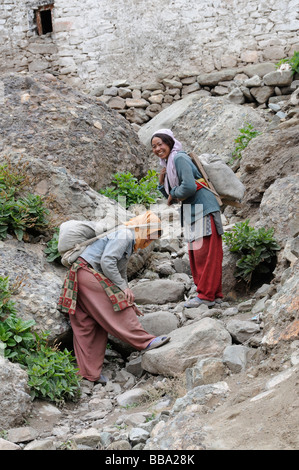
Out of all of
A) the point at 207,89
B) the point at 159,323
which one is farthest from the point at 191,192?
the point at 207,89

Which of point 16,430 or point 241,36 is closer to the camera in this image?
point 16,430

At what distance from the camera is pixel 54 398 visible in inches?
172

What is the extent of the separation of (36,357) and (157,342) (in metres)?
0.89

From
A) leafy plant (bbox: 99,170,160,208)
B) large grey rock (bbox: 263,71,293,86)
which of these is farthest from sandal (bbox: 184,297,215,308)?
large grey rock (bbox: 263,71,293,86)

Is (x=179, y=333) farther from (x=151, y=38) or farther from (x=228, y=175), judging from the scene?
(x=151, y=38)

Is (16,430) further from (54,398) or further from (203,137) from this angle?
(203,137)

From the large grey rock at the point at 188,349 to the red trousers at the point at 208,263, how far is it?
901 mm

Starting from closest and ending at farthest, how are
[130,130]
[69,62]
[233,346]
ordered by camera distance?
1. [233,346]
2. [130,130]
3. [69,62]

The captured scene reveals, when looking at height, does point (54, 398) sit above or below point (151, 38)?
below

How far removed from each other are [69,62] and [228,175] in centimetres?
732

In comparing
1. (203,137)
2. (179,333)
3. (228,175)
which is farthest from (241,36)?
(179,333)

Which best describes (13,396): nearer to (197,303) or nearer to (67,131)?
(197,303)

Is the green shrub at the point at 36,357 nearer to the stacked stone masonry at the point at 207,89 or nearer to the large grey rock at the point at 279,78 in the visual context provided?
the stacked stone masonry at the point at 207,89
